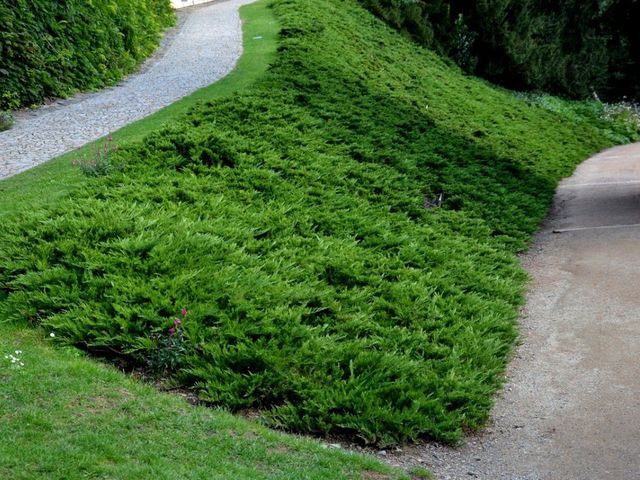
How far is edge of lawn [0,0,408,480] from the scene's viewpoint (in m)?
4.47

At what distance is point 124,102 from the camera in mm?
14867

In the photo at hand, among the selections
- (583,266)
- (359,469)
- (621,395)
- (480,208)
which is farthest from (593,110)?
(359,469)

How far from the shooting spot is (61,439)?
4668mm

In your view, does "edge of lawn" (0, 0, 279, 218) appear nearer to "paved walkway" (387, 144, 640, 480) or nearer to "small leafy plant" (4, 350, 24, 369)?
"small leafy plant" (4, 350, 24, 369)

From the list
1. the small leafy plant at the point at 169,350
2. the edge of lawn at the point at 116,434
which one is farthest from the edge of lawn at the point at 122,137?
the small leafy plant at the point at 169,350

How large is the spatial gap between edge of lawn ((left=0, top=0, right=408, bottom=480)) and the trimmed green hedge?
1004 centimetres

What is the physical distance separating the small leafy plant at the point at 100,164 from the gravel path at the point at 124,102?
134cm

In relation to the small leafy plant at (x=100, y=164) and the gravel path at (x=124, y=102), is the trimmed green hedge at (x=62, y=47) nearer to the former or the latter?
the gravel path at (x=124, y=102)

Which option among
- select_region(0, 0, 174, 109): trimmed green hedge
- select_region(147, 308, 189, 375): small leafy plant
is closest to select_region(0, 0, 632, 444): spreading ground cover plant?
select_region(147, 308, 189, 375): small leafy plant

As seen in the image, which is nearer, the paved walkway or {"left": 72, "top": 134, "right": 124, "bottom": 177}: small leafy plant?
Answer: the paved walkway

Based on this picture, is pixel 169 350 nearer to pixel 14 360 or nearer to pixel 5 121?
pixel 14 360

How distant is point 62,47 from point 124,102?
2.99 metres

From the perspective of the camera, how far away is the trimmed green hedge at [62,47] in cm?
1493

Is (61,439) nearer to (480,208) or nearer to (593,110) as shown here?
(480,208)
